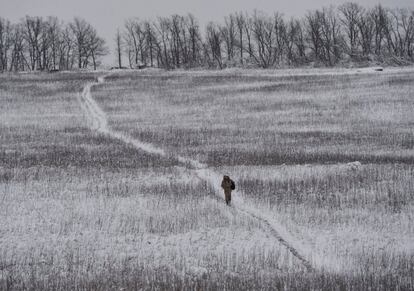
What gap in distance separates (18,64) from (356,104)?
262 feet

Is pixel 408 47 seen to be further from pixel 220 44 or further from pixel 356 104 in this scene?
pixel 356 104

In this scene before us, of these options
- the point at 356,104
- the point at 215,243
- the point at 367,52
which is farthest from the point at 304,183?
the point at 367,52

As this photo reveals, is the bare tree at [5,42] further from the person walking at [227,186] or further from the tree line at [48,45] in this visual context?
the person walking at [227,186]

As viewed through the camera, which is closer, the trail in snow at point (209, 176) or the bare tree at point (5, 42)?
the trail in snow at point (209, 176)

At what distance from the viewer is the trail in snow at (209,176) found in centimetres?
1120

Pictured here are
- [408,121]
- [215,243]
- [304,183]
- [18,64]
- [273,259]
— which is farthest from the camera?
[18,64]

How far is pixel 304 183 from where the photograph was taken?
1666 centimetres

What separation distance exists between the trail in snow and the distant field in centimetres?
12

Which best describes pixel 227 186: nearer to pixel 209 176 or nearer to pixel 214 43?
pixel 209 176

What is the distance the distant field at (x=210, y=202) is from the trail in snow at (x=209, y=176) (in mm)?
124

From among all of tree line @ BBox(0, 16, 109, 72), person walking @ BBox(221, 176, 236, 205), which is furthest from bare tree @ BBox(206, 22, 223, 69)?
person walking @ BBox(221, 176, 236, 205)

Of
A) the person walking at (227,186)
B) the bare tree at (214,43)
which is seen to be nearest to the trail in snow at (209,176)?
the person walking at (227,186)

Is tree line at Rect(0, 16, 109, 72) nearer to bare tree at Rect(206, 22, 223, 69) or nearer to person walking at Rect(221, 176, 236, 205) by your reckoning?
bare tree at Rect(206, 22, 223, 69)

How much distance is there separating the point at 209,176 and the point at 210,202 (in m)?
3.79
